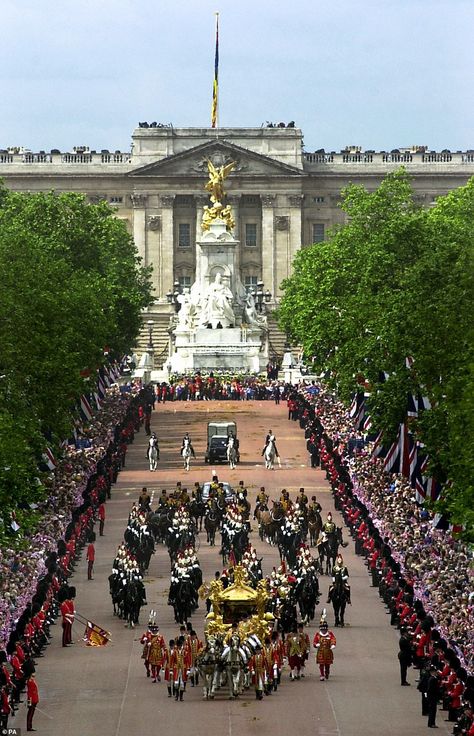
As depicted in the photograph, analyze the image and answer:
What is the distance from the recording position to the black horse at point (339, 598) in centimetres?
5881

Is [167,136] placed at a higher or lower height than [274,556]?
higher

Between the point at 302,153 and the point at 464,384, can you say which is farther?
the point at 302,153

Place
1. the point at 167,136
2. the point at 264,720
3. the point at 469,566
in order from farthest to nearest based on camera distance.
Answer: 1. the point at 167,136
2. the point at 469,566
3. the point at 264,720

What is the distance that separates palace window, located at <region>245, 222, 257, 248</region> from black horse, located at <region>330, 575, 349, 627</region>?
139 metres

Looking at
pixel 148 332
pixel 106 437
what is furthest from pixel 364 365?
pixel 148 332

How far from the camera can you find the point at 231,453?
93.2 meters

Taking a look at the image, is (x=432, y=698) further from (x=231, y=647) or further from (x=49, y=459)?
(x=49, y=459)

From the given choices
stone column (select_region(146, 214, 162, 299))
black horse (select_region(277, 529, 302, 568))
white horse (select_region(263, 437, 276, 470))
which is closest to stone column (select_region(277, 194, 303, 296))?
stone column (select_region(146, 214, 162, 299))

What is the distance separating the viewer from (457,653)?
1918 inches

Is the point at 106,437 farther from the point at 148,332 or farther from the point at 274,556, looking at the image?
the point at 148,332

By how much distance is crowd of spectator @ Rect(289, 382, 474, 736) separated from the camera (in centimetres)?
4769

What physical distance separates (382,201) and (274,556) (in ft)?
157

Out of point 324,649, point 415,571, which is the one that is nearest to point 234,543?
point 415,571

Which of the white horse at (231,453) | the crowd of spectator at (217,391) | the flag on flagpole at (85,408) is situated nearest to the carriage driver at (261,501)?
the flag on flagpole at (85,408)
